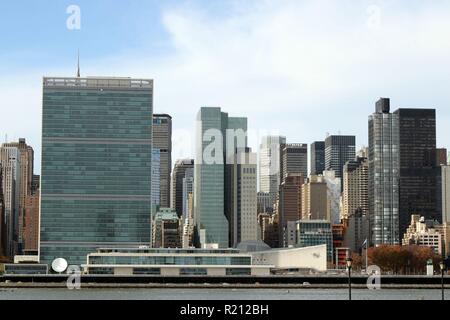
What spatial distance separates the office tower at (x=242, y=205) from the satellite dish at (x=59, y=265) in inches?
1976

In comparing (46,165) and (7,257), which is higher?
(46,165)

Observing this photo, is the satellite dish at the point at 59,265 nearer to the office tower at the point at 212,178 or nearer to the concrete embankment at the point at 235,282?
the concrete embankment at the point at 235,282

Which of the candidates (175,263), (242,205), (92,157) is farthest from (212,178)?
(175,263)

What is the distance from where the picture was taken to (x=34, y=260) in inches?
5192

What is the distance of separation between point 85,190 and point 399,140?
80.1m

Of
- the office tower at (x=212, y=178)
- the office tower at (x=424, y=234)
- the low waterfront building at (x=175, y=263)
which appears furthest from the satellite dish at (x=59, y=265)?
the office tower at (x=424, y=234)

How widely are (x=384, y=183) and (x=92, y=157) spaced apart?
237 ft

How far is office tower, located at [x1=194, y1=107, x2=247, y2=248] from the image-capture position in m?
170

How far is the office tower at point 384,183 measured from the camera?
600 ft

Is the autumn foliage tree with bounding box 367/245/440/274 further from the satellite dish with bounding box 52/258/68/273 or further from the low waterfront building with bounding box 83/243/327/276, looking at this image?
the satellite dish with bounding box 52/258/68/273

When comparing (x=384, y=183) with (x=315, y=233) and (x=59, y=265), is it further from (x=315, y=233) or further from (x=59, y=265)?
(x=59, y=265)

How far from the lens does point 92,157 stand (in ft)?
461

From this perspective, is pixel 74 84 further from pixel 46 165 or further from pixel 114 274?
pixel 114 274
